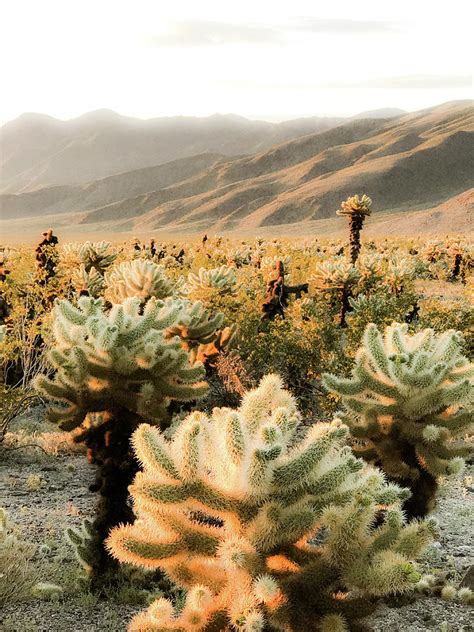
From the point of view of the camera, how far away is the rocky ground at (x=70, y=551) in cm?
617

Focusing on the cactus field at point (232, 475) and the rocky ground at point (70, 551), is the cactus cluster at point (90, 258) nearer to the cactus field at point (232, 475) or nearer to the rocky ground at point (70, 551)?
the cactus field at point (232, 475)

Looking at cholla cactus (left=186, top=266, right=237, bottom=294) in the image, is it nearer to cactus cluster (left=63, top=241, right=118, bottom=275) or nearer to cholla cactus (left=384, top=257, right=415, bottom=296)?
cactus cluster (left=63, top=241, right=118, bottom=275)

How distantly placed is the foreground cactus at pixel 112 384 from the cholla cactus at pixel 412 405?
68.7 inches

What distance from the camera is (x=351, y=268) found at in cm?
2127

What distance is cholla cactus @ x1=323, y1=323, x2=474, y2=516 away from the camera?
7.18 metres

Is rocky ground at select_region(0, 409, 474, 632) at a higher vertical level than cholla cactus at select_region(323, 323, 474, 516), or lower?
lower

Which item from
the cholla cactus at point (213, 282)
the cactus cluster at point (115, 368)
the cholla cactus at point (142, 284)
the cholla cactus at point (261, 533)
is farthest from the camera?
the cholla cactus at point (213, 282)

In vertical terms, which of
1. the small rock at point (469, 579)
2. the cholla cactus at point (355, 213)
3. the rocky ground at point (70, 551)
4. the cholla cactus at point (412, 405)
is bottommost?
the rocky ground at point (70, 551)

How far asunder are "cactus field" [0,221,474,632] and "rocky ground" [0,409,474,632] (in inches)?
1.0

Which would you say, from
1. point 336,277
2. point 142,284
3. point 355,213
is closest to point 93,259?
point 336,277

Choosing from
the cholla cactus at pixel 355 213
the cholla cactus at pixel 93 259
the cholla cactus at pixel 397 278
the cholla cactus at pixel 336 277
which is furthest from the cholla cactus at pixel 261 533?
the cholla cactus at pixel 355 213


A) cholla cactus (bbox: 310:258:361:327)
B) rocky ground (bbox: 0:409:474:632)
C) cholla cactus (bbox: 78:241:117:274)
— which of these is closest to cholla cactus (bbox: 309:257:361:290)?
cholla cactus (bbox: 310:258:361:327)

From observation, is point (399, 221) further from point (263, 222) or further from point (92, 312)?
point (92, 312)

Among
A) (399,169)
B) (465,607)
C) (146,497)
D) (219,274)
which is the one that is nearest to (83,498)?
(465,607)
